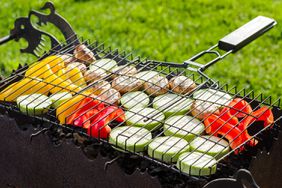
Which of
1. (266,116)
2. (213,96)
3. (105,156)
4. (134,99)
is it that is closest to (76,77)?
(134,99)

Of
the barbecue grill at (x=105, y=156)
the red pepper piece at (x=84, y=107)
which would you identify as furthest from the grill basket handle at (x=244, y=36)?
the red pepper piece at (x=84, y=107)

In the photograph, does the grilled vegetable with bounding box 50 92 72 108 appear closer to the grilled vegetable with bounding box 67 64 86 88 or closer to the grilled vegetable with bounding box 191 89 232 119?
the grilled vegetable with bounding box 67 64 86 88

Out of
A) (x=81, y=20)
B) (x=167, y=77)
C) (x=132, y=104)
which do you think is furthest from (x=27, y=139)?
(x=81, y=20)

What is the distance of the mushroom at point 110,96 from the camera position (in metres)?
3.65

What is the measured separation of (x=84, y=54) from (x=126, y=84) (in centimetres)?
43

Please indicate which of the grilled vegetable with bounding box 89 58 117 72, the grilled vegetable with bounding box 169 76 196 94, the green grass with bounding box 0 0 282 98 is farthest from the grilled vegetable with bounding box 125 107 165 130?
the green grass with bounding box 0 0 282 98

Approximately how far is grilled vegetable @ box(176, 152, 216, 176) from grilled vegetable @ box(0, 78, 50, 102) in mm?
1031

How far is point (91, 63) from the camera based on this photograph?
407cm

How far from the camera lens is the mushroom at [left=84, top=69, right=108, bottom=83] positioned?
3879 mm

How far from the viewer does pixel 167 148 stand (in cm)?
321

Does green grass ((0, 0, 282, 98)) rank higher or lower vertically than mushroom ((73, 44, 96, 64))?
lower

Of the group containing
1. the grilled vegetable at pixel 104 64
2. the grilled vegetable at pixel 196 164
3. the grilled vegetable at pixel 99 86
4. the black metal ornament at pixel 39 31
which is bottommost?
the grilled vegetable at pixel 196 164

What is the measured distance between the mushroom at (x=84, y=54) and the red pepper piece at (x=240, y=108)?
96 centimetres

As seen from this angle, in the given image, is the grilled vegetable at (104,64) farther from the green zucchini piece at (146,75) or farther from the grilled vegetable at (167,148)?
the grilled vegetable at (167,148)
